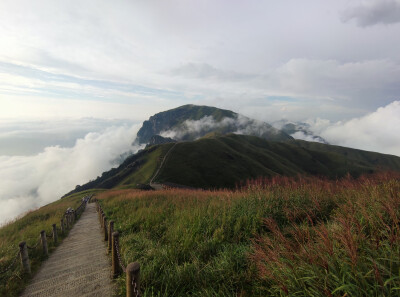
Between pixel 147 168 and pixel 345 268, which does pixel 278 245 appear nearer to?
pixel 345 268

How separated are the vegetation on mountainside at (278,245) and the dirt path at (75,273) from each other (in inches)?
32.8

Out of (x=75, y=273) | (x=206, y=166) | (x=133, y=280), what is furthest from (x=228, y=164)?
(x=133, y=280)

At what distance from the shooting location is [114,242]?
6.17m

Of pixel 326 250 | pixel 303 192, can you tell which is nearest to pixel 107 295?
pixel 326 250

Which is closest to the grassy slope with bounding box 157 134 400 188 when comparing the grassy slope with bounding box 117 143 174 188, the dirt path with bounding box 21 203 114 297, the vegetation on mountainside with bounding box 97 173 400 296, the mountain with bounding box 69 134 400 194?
the mountain with bounding box 69 134 400 194

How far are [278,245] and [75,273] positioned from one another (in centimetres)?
645

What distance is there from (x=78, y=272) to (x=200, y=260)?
4.33 m

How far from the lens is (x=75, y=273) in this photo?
6.71m

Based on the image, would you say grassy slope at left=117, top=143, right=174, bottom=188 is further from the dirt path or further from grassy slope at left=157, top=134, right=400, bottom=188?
the dirt path

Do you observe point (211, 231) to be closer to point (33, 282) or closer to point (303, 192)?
point (303, 192)

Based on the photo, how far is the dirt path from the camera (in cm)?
573

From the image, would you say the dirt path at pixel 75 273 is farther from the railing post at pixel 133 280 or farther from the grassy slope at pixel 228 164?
the grassy slope at pixel 228 164

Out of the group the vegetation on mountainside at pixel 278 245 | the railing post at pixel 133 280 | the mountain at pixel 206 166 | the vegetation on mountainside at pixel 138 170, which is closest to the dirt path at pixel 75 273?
the vegetation on mountainside at pixel 278 245

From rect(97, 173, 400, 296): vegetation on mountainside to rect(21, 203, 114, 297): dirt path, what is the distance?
0.83m
